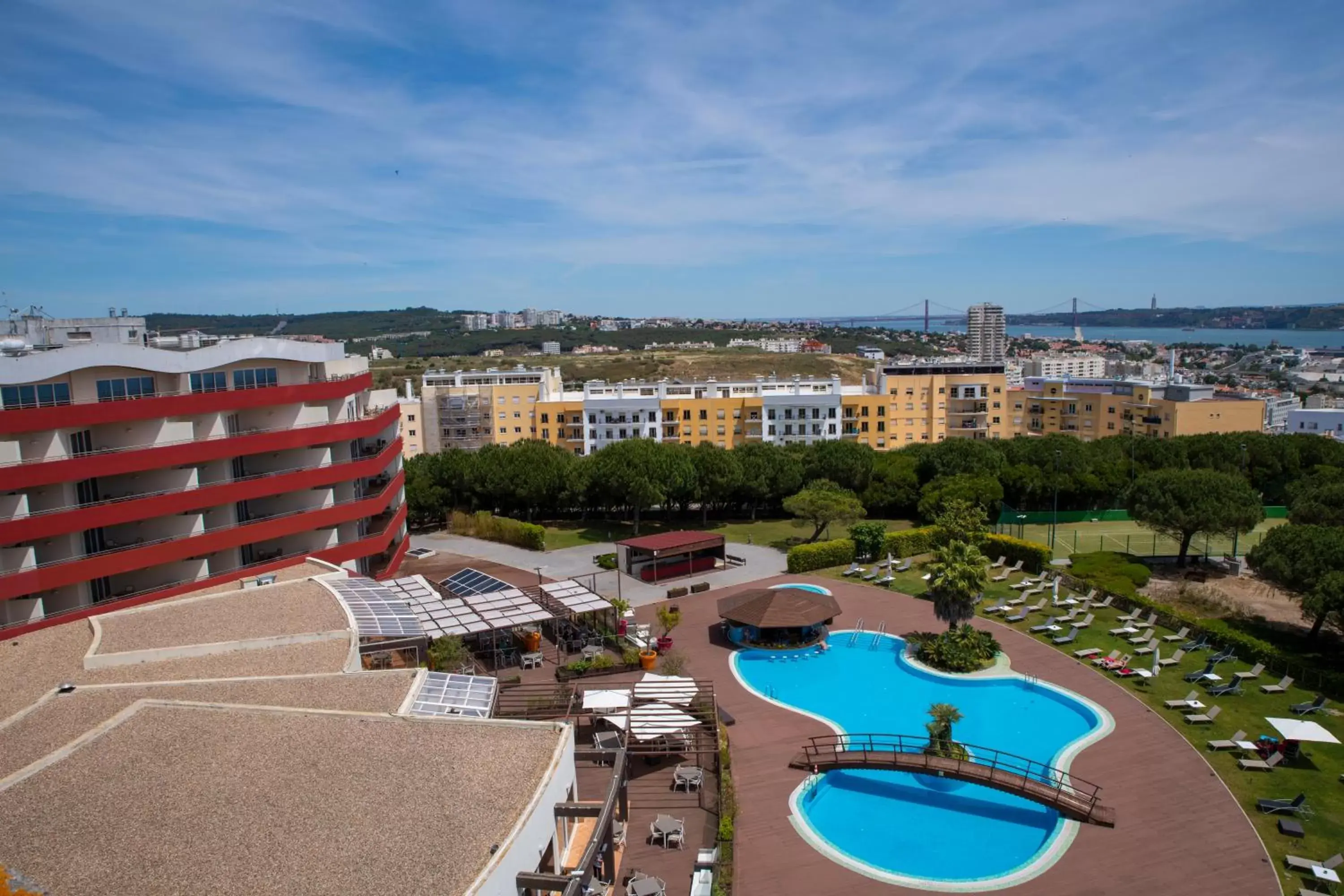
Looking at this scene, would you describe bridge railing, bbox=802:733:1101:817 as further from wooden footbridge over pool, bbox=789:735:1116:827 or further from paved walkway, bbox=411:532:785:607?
Result: paved walkway, bbox=411:532:785:607

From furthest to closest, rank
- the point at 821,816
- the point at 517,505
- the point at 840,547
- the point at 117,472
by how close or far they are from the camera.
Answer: the point at 517,505 → the point at 840,547 → the point at 117,472 → the point at 821,816

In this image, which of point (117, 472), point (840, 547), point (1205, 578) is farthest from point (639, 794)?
point (1205, 578)

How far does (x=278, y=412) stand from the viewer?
41.2 metres

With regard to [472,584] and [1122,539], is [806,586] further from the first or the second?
[1122,539]

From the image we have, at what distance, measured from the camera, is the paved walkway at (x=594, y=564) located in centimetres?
4741

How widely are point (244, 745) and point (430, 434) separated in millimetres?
84257

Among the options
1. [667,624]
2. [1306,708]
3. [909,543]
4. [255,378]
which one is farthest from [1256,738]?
[255,378]

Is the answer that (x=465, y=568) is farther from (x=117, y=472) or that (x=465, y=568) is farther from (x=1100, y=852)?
(x=1100, y=852)

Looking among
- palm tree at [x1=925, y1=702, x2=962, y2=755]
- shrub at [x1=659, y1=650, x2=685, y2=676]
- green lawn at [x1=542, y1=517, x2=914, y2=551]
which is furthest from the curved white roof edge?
palm tree at [x1=925, y1=702, x2=962, y2=755]

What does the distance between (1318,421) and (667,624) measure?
4114 inches

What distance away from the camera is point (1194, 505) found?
4816cm

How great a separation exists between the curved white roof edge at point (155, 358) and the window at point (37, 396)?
15.8 inches

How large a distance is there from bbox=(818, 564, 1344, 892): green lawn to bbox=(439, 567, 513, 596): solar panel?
2417 cm

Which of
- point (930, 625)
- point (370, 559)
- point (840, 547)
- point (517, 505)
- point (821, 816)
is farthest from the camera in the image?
point (517, 505)
